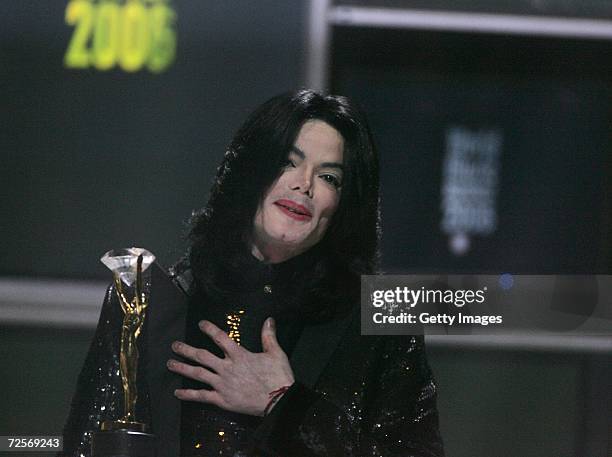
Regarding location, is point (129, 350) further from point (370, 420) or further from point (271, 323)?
point (370, 420)

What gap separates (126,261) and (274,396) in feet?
1.39

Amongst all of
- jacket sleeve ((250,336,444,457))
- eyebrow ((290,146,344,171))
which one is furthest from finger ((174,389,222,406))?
eyebrow ((290,146,344,171))

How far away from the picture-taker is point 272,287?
6.52 ft

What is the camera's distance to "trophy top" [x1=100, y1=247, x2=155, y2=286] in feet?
6.52

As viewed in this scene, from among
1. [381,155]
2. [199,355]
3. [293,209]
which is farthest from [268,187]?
[199,355]

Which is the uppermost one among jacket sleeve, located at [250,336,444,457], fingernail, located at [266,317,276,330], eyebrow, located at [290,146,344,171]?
eyebrow, located at [290,146,344,171]

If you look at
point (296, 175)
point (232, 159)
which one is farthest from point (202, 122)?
point (296, 175)

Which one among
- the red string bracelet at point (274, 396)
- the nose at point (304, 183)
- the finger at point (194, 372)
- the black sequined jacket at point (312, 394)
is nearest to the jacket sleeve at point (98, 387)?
the black sequined jacket at point (312, 394)

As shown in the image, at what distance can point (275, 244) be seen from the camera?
1.99 meters

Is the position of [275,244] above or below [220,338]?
above

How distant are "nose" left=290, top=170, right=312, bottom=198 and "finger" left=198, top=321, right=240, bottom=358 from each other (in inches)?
12.7

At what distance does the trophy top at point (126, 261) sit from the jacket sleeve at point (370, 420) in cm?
39

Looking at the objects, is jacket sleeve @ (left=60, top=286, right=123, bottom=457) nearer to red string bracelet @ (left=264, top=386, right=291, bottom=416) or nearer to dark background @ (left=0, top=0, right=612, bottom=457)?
dark background @ (left=0, top=0, right=612, bottom=457)

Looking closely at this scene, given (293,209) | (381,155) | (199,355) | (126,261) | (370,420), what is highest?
(381,155)
